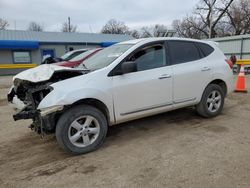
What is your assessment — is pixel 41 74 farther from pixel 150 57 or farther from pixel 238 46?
pixel 238 46

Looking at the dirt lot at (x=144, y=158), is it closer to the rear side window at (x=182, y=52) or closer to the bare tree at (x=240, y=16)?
the rear side window at (x=182, y=52)

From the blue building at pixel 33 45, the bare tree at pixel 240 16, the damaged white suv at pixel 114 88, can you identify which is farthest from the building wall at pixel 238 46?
the bare tree at pixel 240 16

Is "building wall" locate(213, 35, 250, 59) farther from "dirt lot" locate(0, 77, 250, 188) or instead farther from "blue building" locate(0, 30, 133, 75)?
"blue building" locate(0, 30, 133, 75)

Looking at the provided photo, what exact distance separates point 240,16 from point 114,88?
139ft

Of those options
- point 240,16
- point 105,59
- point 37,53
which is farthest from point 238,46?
point 240,16

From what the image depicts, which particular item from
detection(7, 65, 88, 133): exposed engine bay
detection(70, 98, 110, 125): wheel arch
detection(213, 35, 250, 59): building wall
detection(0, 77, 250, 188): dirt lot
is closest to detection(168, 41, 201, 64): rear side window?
detection(0, 77, 250, 188): dirt lot

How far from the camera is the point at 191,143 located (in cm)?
391

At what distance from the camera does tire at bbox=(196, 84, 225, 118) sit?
5039mm

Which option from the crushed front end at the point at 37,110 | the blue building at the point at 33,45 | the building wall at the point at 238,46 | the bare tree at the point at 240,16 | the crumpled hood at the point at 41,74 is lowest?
the crushed front end at the point at 37,110

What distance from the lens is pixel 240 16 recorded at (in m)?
38.7

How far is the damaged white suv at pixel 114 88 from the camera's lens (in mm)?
3471

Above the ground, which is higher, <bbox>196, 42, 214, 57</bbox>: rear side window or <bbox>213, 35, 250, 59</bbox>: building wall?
<bbox>213, 35, 250, 59</bbox>: building wall

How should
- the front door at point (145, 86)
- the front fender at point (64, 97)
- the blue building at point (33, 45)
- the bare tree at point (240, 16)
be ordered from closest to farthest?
the front fender at point (64, 97) < the front door at point (145, 86) < the blue building at point (33, 45) < the bare tree at point (240, 16)

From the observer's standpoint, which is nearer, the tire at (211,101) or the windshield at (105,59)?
A: the windshield at (105,59)
